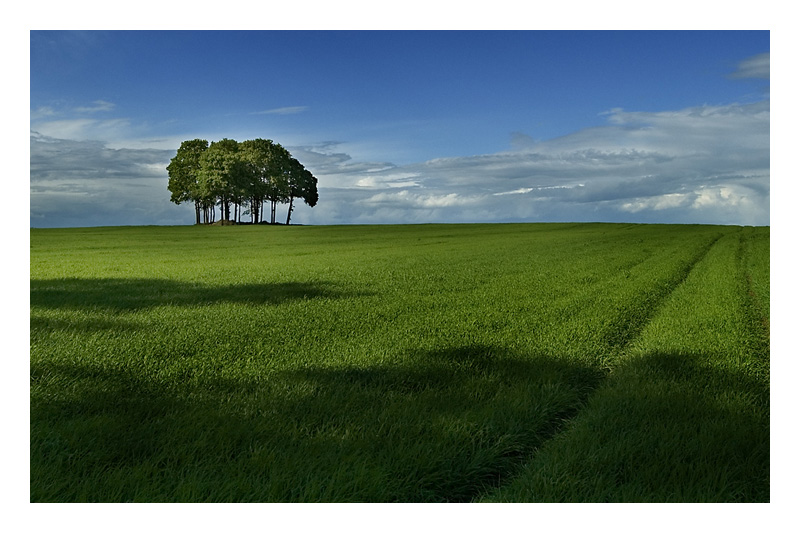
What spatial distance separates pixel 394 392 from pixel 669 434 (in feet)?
6.38

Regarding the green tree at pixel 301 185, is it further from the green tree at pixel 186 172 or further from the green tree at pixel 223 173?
the green tree at pixel 186 172

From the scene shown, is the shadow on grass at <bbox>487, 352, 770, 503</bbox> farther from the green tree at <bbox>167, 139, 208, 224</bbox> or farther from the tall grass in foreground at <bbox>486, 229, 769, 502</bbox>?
the green tree at <bbox>167, 139, 208, 224</bbox>

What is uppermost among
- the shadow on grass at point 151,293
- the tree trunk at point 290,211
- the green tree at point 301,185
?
the green tree at point 301,185

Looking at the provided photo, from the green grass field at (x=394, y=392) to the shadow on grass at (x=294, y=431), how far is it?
0.01 m

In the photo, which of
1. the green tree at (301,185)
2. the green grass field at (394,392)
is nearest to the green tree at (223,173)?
the green grass field at (394,392)

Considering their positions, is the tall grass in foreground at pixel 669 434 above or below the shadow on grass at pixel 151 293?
below

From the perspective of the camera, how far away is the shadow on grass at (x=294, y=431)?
10.9 ft

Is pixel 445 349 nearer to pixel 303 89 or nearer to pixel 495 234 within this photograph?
pixel 303 89

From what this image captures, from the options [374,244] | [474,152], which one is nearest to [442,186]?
[474,152]

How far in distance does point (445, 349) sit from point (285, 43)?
3494mm

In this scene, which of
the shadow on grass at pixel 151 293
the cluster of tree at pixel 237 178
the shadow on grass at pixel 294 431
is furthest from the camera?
the shadow on grass at pixel 151 293

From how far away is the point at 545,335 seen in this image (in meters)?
6.46

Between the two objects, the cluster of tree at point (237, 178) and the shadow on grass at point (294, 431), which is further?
the cluster of tree at point (237, 178)

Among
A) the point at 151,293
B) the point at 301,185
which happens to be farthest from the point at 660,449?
the point at 151,293
